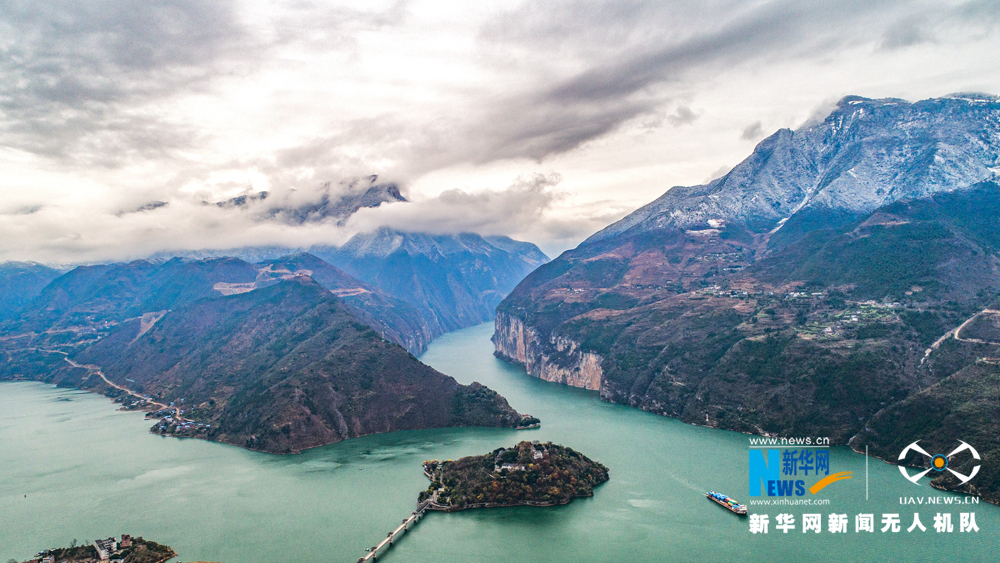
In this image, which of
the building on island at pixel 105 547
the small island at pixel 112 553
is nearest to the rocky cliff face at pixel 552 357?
the small island at pixel 112 553

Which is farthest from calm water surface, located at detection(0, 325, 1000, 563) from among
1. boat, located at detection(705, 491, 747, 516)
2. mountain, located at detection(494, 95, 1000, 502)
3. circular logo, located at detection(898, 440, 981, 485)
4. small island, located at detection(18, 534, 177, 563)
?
mountain, located at detection(494, 95, 1000, 502)

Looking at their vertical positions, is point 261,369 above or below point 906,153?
below

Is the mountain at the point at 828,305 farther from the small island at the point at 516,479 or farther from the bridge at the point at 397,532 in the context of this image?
the bridge at the point at 397,532

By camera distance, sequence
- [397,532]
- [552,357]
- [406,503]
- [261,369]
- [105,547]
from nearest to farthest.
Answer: [105,547]
[397,532]
[406,503]
[261,369]
[552,357]

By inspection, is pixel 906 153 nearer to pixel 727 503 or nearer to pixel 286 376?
pixel 727 503

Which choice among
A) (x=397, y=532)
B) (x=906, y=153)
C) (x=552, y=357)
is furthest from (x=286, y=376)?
(x=906, y=153)

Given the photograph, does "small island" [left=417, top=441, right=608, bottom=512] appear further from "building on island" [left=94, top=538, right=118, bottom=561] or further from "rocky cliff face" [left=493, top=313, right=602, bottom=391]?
"rocky cliff face" [left=493, top=313, right=602, bottom=391]

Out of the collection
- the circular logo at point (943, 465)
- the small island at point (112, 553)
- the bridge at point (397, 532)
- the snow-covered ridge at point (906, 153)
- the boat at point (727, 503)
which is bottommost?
the small island at point (112, 553)
